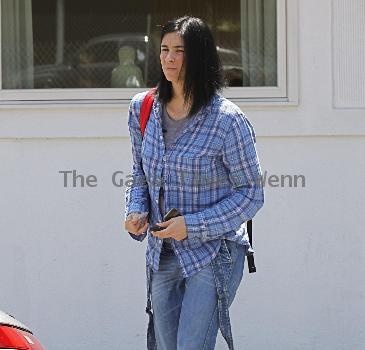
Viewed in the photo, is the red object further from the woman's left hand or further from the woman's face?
the woman's face

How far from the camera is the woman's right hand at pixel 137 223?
4.01 m

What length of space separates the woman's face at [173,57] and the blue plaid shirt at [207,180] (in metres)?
0.18

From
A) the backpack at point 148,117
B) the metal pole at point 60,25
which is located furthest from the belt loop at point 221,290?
the metal pole at point 60,25

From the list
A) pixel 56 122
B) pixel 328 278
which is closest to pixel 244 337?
pixel 328 278

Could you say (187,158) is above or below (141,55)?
below

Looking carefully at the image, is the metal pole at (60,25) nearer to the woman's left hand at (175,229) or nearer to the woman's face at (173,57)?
the woman's face at (173,57)

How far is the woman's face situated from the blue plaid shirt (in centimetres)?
18

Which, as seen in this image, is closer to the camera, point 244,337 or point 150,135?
point 150,135

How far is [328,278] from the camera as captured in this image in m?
6.05

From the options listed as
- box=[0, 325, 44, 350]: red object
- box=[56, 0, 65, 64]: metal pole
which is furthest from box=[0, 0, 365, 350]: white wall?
box=[0, 325, 44, 350]: red object

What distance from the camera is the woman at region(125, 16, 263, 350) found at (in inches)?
155

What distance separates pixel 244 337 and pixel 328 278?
62cm

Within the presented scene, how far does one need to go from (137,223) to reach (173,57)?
0.68 m

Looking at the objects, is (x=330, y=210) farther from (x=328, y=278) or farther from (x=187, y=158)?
(x=187, y=158)
